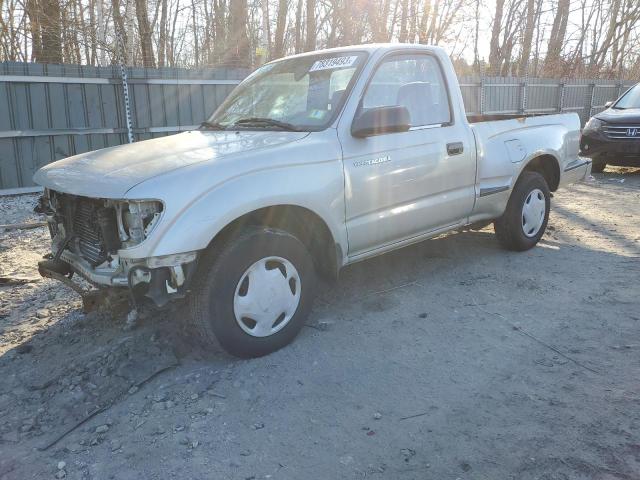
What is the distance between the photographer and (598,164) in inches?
424

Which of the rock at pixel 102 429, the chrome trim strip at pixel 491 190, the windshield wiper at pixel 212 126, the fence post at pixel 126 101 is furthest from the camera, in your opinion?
the fence post at pixel 126 101

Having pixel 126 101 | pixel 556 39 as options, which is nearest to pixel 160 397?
pixel 126 101

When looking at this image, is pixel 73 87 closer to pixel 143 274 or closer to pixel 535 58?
pixel 143 274

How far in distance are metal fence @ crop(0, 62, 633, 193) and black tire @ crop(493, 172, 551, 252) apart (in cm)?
675

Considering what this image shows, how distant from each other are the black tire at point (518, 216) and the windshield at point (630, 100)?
673 centimetres

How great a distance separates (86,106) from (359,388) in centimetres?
788

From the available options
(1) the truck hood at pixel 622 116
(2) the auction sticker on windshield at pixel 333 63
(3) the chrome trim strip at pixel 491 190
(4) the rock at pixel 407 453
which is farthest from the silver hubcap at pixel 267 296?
(1) the truck hood at pixel 622 116

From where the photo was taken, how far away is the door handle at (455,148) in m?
4.31

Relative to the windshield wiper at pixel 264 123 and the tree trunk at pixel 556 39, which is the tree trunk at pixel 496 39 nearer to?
the tree trunk at pixel 556 39

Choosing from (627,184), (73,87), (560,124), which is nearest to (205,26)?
(73,87)

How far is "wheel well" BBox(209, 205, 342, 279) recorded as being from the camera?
10.5 ft

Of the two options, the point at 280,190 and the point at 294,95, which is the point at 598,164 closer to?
the point at 294,95

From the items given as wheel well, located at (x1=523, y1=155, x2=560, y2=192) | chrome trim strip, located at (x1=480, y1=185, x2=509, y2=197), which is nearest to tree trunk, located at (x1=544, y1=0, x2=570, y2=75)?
wheel well, located at (x1=523, y1=155, x2=560, y2=192)

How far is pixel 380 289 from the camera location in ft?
14.9
